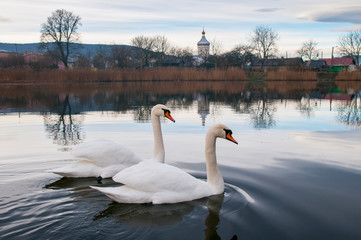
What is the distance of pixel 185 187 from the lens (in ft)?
15.3

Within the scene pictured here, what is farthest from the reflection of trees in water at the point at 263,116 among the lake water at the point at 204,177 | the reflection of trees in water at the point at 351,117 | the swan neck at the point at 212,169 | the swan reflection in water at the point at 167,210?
the swan reflection in water at the point at 167,210

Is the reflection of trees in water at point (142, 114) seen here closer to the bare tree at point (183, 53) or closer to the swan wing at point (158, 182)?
the swan wing at point (158, 182)

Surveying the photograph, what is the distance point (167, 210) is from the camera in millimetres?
4445

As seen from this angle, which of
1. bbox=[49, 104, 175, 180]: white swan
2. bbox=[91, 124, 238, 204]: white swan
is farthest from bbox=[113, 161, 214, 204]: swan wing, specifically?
bbox=[49, 104, 175, 180]: white swan

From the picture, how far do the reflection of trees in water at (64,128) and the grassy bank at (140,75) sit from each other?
21053 millimetres

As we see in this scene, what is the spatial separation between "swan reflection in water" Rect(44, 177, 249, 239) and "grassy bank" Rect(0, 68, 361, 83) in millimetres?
31521

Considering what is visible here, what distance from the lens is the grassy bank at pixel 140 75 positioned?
34344 millimetres

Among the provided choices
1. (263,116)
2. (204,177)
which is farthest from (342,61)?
(204,177)

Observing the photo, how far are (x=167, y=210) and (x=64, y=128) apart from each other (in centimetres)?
699

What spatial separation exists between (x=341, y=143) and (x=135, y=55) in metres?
79.7

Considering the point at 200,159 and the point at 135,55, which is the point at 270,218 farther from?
the point at 135,55

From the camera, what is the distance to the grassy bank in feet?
113

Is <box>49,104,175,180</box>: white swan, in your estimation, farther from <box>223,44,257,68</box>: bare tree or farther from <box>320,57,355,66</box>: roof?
<box>320,57,355,66</box>: roof

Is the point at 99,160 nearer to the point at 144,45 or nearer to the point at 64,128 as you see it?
the point at 64,128
